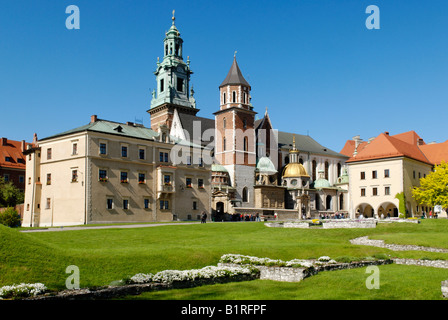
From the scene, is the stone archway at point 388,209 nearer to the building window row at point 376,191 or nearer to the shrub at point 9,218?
the building window row at point 376,191


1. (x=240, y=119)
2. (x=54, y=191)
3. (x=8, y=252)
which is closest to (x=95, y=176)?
(x=54, y=191)

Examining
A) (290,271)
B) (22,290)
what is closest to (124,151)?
(290,271)

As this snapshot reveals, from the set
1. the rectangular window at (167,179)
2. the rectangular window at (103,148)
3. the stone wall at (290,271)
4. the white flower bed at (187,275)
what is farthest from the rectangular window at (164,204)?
the white flower bed at (187,275)

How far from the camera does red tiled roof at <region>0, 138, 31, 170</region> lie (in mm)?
72188

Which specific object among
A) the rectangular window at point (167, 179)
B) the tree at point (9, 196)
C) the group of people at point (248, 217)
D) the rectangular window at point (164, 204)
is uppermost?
the rectangular window at point (167, 179)

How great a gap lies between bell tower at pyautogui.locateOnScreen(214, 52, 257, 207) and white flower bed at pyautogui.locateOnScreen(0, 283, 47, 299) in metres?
65.2

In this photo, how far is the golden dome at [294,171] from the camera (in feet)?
287

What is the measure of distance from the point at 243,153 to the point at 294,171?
1156cm

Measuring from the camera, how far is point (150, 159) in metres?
55.2

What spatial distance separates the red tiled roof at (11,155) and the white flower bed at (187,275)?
6211cm

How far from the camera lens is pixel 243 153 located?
82.9 meters

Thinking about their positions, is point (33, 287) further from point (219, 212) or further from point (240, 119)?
point (240, 119)

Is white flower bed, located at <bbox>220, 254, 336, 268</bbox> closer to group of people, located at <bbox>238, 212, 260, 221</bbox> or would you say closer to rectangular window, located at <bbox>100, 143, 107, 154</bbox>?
rectangular window, located at <bbox>100, 143, 107, 154</bbox>

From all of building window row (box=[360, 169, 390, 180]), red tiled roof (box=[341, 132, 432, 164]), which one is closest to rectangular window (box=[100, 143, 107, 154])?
red tiled roof (box=[341, 132, 432, 164])
